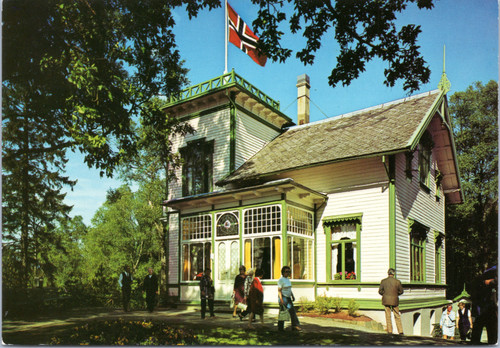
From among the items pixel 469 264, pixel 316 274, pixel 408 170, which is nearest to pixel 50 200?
pixel 316 274

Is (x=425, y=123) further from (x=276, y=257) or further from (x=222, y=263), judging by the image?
(x=222, y=263)

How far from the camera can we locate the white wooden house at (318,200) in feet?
43.3

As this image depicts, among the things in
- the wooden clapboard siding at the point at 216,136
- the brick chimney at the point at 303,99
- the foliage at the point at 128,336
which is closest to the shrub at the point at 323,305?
the foliage at the point at 128,336

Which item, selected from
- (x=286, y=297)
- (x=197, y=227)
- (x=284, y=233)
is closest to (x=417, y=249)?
(x=284, y=233)

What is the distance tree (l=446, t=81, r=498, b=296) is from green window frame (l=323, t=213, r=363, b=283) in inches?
137

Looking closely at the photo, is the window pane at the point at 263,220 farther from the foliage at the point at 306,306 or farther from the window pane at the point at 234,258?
the foliage at the point at 306,306

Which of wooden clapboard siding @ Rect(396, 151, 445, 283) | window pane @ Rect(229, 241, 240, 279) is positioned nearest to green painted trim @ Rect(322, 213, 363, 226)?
wooden clapboard siding @ Rect(396, 151, 445, 283)

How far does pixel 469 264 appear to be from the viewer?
56.5 ft

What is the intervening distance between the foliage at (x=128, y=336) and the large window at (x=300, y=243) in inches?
206

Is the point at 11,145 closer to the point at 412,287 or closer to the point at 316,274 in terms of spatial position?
the point at 316,274

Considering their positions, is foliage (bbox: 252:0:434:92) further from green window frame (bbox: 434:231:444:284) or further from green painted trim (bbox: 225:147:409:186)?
green window frame (bbox: 434:231:444:284)

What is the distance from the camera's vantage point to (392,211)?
42.2ft

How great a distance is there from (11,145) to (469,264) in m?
17.0

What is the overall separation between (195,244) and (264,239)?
3.04 metres
